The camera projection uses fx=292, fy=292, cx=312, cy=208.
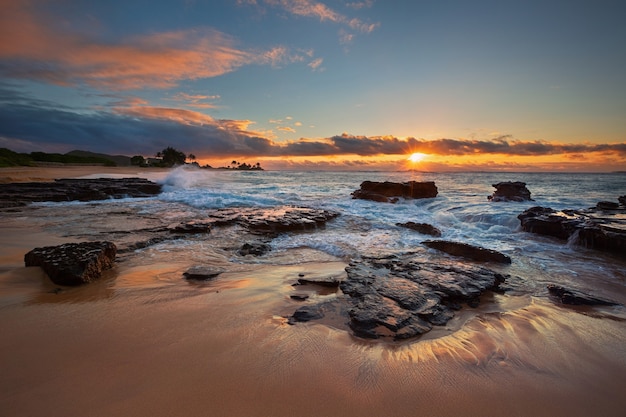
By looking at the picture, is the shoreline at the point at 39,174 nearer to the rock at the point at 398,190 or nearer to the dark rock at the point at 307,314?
the rock at the point at 398,190

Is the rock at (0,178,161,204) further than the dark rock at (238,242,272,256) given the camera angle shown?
Yes

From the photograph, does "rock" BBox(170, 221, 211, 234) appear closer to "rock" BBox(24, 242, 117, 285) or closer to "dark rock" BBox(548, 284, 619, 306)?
"rock" BBox(24, 242, 117, 285)

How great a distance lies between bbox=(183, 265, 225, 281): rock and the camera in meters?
4.46

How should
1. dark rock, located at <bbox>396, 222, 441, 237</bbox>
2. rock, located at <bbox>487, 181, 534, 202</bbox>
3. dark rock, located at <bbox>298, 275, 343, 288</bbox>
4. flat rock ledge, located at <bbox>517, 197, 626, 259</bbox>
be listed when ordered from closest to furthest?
dark rock, located at <bbox>298, 275, 343, 288</bbox> → flat rock ledge, located at <bbox>517, 197, 626, 259</bbox> → dark rock, located at <bbox>396, 222, 441, 237</bbox> → rock, located at <bbox>487, 181, 534, 202</bbox>

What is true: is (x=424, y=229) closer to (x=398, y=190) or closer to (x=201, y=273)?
(x=201, y=273)

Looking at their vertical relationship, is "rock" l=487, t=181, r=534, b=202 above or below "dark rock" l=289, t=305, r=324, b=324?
below

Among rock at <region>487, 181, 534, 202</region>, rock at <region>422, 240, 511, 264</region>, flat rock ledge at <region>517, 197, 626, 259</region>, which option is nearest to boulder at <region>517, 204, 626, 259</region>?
flat rock ledge at <region>517, 197, 626, 259</region>

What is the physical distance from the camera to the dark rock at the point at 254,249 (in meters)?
6.13

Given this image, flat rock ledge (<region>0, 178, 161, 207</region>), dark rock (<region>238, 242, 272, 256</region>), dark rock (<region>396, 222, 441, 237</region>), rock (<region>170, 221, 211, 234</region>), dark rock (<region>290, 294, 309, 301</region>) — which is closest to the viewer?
dark rock (<region>290, 294, 309, 301</region>)

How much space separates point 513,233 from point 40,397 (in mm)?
11188

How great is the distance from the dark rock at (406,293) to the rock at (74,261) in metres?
3.58

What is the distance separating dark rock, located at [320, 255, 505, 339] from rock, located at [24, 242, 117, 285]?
11.8ft

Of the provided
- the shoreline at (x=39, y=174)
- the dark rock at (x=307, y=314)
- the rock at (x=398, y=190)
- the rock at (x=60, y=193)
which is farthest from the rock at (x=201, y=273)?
the shoreline at (x=39, y=174)

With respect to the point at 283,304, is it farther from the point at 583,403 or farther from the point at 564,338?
the point at 564,338
